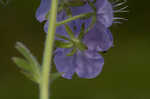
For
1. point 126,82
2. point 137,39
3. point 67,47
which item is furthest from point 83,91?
point 67,47

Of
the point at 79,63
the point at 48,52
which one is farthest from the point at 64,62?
the point at 48,52

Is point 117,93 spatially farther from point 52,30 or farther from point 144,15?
point 52,30

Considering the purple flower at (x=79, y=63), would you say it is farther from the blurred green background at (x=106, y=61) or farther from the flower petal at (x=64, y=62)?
the blurred green background at (x=106, y=61)

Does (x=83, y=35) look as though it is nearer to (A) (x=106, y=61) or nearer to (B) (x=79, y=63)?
(B) (x=79, y=63)

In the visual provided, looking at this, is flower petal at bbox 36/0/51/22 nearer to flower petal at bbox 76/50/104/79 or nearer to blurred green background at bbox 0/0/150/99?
flower petal at bbox 76/50/104/79

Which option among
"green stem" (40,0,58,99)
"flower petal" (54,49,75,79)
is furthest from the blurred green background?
"green stem" (40,0,58,99)
